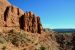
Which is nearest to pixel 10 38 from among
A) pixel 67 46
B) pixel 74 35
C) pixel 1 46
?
pixel 1 46

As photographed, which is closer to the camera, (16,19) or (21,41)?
(21,41)

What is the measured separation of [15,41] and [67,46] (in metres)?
35.7

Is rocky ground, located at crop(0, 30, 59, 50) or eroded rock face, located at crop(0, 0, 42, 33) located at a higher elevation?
eroded rock face, located at crop(0, 0, 42, 33)

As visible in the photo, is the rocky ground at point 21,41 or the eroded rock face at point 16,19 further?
the eroded rock face at point 16,19

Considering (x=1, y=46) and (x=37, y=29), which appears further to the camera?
(x=37, y=29)

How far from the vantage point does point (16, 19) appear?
69.6 meters

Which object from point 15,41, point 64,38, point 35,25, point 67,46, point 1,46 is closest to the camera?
point 1,46

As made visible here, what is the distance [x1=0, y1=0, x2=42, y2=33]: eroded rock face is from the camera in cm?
6462

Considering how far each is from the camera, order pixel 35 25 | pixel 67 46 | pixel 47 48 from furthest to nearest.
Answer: pixel 67 46
pixel 35 25
pixel 47 48

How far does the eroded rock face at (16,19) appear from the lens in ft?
212

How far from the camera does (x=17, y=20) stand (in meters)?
70.1

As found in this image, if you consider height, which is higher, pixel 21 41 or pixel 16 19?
pixel 16 19

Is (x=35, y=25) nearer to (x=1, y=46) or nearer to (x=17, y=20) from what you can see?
(x=17, y=20)

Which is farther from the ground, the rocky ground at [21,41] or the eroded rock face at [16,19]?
the eroded rock face at [16,19]
